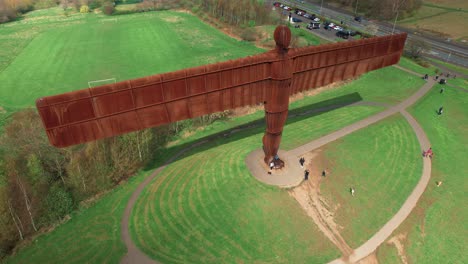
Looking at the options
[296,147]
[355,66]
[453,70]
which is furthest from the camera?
[453,70]

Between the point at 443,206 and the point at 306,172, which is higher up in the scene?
the point at 306,172


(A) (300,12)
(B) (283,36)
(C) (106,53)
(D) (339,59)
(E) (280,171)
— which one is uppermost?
(B) (283,36)

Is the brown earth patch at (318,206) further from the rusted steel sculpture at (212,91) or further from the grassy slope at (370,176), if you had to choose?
the rusted steel sculpture at (212,91)

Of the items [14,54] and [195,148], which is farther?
[14,54]

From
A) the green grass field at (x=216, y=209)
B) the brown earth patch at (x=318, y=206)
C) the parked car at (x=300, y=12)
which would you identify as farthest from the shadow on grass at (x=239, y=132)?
the parked car at (x=300, y=12)

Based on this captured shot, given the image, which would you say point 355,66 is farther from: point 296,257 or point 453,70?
point 453,70

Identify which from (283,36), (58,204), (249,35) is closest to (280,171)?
(283,36)

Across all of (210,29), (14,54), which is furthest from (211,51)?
(14,54)

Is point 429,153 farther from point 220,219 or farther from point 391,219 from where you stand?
point 220,219
